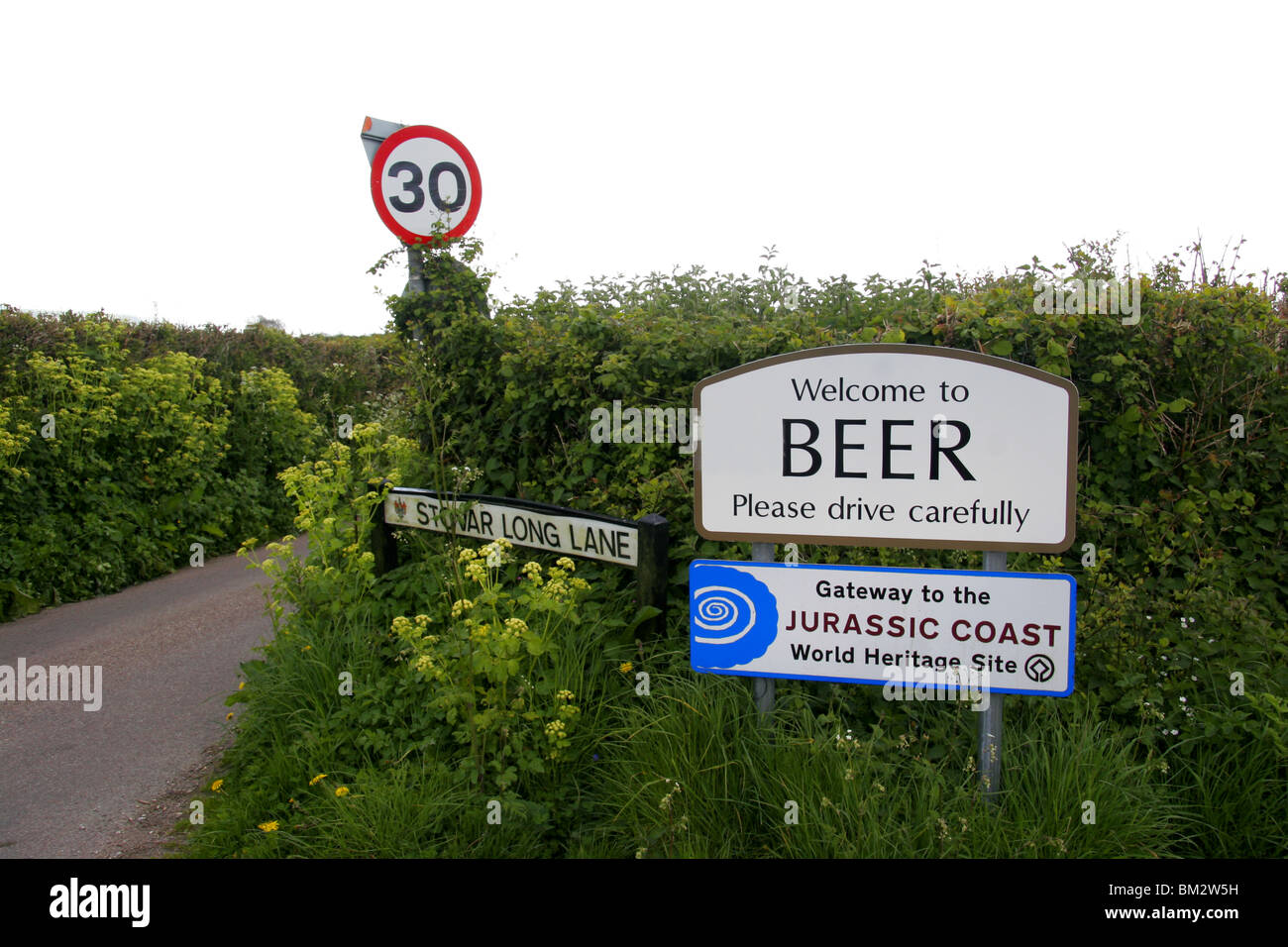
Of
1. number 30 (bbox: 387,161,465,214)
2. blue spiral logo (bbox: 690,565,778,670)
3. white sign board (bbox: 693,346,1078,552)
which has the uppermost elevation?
number 30 (bbox: 387,161,465,214)

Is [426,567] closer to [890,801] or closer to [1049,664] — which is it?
[890,801]

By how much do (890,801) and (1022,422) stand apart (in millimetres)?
1387

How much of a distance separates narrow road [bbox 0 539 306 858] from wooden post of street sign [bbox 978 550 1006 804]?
329 cm

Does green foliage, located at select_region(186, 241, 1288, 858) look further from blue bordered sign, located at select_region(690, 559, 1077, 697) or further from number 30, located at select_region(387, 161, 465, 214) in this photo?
number 30, located at select_region(387, 161, 465, 214)

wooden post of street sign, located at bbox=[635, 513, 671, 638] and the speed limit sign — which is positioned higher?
the speed limit sign

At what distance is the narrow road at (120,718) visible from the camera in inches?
143

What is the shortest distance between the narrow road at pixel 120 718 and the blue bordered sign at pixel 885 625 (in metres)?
2.54

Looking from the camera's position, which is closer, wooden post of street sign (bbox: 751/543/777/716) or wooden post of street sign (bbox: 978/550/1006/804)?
wooden post of street sign (bbox: 978/550/1006/804)

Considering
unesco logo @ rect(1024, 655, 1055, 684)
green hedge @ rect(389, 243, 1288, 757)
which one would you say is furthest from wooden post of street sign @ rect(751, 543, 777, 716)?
unesco logo @ rect(1024, 655, 1055, 684)

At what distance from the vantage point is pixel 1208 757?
119 inches

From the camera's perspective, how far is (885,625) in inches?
123

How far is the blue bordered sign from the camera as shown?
298cm

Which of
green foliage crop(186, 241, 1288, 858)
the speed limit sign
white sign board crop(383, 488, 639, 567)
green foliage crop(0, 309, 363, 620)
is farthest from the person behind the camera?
green foliage crop(0, 309, 363, 620)

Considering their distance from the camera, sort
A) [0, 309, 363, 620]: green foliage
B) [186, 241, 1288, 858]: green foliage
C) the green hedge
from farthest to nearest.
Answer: [0, 309, 363, 620]: green foliage < the green hedge < [186, 241, 1288, 858]: green foliage
